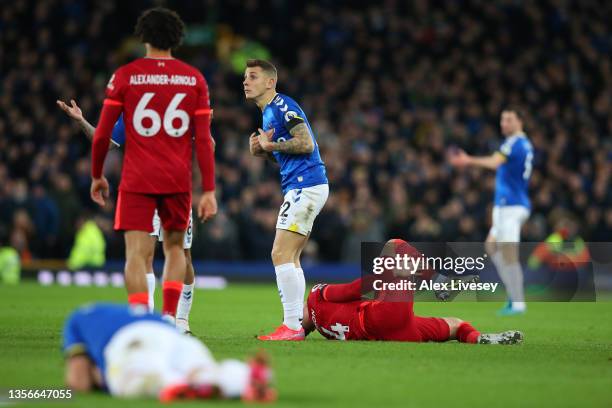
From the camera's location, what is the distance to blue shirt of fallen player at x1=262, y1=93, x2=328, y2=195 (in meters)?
10.4

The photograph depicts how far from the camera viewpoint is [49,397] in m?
5.96

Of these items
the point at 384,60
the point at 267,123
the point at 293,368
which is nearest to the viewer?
the point at 293,368

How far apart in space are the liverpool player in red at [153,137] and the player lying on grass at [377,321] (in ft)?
5.84

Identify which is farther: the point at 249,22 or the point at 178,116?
the point at 249,22

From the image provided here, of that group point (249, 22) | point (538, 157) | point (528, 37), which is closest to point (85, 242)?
point (249, 22)

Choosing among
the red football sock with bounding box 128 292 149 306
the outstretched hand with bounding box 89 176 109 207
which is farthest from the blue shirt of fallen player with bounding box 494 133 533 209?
the red football sock with bounding box 128 292 149 306

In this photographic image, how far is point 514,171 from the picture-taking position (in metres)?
15.5

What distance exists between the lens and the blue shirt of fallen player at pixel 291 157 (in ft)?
34.0

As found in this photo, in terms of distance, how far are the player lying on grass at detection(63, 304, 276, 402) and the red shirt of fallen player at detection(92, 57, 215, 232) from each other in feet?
7.15

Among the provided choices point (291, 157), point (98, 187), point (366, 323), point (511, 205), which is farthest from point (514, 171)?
point (98, 187)

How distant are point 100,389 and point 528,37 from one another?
23.3 m

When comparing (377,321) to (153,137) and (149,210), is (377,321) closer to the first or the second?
(149,210)

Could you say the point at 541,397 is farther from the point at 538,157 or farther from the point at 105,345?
the point at 538,157

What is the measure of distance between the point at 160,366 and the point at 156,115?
3.03 m
